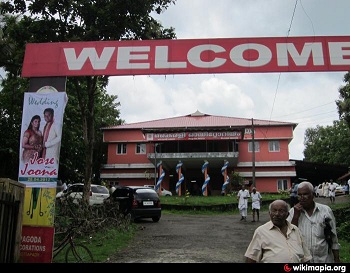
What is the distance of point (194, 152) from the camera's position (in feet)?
117

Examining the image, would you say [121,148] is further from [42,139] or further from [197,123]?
[42,139]

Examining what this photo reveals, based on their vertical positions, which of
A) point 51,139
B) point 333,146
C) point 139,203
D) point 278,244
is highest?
point 333,146

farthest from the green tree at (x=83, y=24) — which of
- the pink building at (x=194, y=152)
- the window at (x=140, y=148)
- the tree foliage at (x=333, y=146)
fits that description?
the tree foliage at (x=333, y=146)

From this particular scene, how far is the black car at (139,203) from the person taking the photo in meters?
14.5

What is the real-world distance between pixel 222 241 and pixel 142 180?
29.0 meters

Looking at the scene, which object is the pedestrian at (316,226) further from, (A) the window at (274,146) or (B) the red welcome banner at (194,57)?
(A) the window at (274,146)

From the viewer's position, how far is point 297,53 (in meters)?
7.91

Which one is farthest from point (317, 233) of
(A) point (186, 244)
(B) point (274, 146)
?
(B) point (274, 146)

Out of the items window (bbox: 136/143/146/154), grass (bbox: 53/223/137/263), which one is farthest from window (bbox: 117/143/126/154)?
grass (bbox: 53/223/137/263)

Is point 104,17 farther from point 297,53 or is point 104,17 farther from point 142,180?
Result: point 142,180

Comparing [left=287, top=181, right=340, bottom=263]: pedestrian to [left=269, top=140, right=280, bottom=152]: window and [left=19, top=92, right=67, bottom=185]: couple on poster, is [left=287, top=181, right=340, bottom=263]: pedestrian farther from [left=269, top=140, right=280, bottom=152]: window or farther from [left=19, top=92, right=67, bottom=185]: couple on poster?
[left=269, top=140, right=280, bottom=152]: window

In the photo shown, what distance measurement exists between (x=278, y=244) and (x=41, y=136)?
5781 millimetres

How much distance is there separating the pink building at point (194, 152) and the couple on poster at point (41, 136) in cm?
2703
